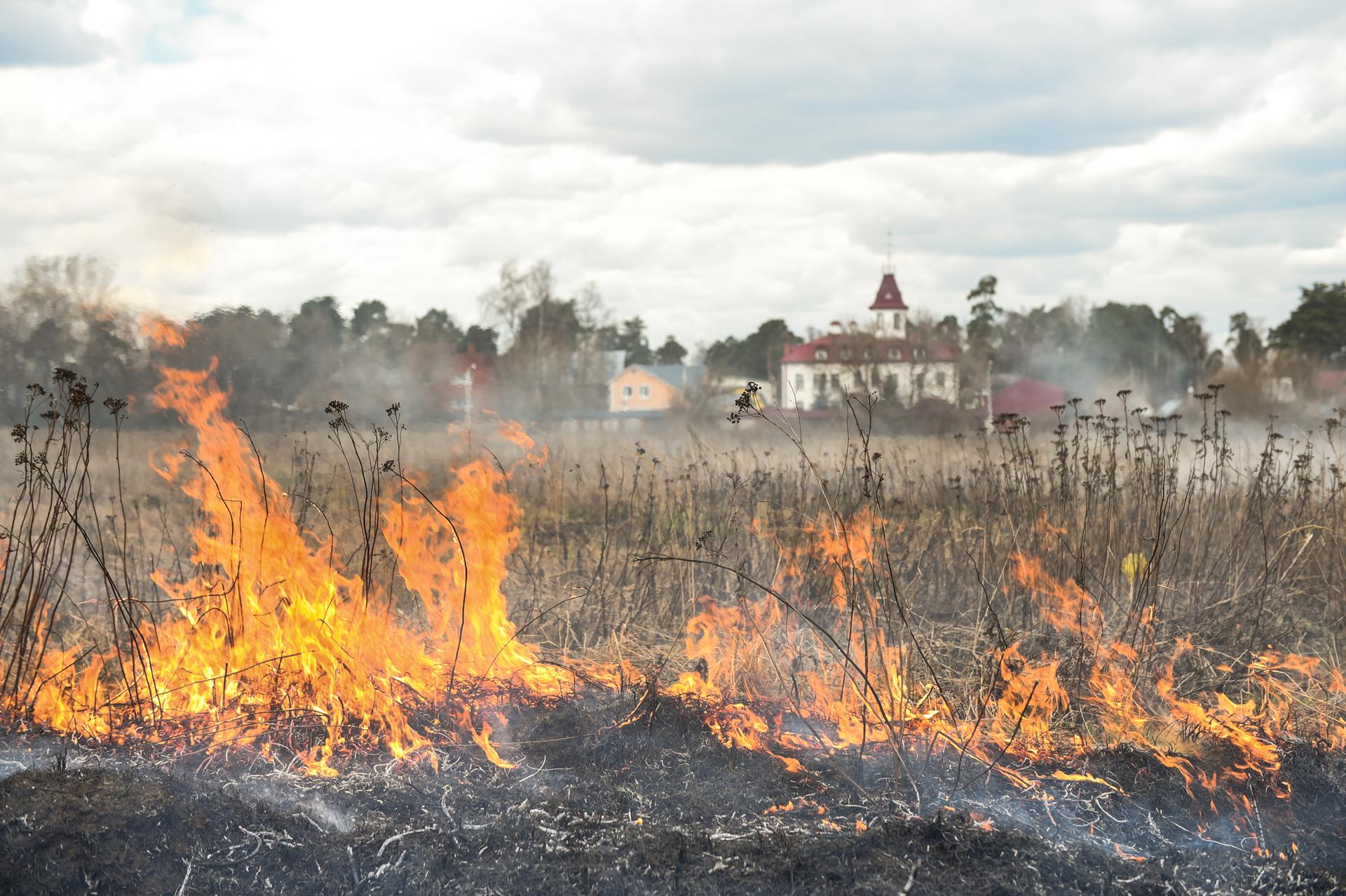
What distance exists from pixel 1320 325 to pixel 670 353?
46.6 m

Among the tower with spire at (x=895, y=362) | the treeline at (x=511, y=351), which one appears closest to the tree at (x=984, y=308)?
the treeline at (x=511, y=351)

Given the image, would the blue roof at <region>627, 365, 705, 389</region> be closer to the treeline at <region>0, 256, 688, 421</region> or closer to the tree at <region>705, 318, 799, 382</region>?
the tree at <region>705, 318, 799, 382</region>

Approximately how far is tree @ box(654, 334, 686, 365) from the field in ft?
251

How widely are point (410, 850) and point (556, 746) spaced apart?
91 cm

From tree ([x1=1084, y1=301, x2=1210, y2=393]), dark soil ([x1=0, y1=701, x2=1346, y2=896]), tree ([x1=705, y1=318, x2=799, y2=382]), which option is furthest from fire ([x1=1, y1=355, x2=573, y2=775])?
tree ([x1=705, y1=318, x2=799, y2=382])

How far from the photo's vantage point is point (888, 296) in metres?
72.5

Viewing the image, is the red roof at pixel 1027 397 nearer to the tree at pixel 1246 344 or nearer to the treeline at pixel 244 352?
the tree at pixel 1246 344

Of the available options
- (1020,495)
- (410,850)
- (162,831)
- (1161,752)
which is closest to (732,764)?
(410,850)

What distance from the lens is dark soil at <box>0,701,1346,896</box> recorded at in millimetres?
3262

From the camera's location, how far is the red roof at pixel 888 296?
234 ft

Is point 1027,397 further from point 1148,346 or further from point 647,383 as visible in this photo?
point 647,383

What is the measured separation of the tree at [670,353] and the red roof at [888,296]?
17.3 m

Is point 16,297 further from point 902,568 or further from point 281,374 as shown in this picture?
point 902,568

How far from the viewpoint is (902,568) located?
22.6 ft
